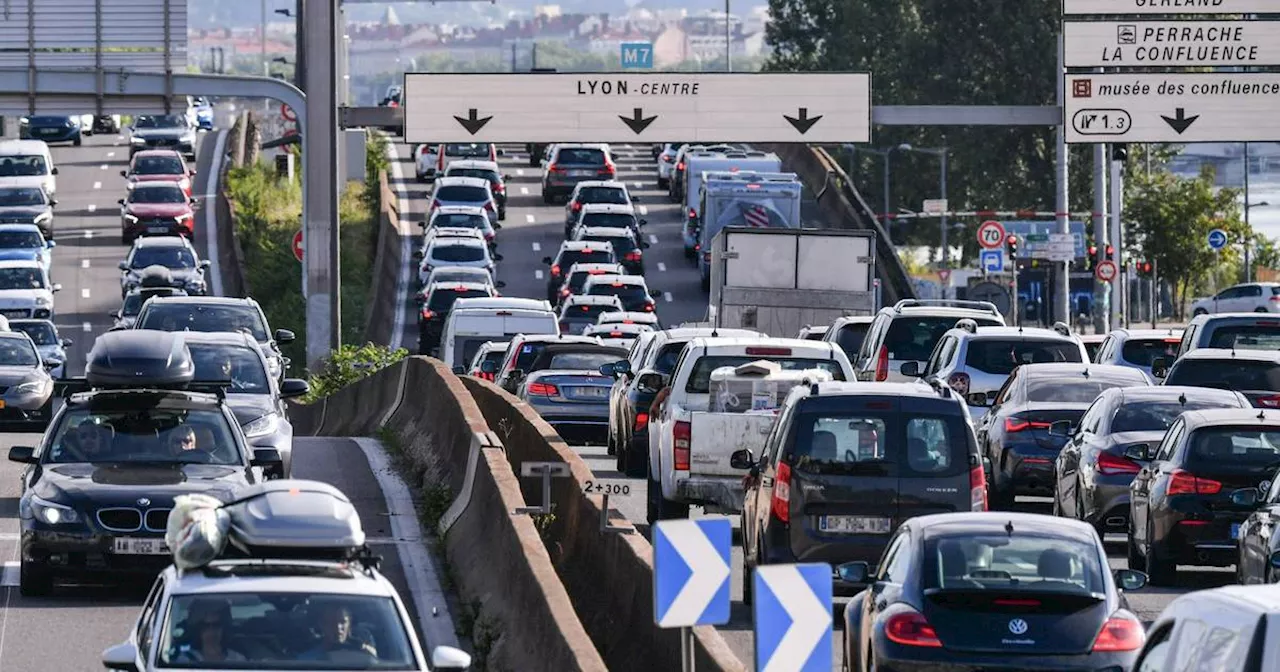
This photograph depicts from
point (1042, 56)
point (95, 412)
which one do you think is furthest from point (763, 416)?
point (1042, 56)

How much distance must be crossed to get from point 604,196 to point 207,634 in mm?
66829

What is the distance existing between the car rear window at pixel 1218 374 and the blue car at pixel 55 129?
8150 cm

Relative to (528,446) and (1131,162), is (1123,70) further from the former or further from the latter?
(1131,162)

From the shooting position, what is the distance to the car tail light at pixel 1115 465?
73.1 ft

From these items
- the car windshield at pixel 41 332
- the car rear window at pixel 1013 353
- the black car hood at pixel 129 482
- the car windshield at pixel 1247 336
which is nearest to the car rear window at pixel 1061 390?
the car rear window at pixel 1013 353

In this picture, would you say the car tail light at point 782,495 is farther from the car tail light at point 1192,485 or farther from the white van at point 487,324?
the white van at point 487,324

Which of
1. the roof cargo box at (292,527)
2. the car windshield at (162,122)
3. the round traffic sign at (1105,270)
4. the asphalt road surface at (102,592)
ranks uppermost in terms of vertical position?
the car windshield at (162,122)

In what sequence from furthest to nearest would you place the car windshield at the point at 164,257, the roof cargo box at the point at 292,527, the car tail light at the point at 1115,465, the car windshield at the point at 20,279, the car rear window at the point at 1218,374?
the car windshield at the point at 164,257 < the car windshield at the point at 20,279 < the car rear window at the point at 1218,374 < the car tail light at the point at 1115,465 < the roof cargo box at the point at 292,527

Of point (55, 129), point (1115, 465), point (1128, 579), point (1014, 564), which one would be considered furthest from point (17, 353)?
point (55, 129)

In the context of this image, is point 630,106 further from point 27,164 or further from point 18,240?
point 27,164

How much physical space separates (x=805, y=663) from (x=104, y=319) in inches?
2311

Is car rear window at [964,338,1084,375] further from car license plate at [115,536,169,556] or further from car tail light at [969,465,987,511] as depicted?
car license plate at [115,536,169,556]

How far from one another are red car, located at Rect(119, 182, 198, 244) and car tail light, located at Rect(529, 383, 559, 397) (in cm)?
4522

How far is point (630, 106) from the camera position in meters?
41.2
